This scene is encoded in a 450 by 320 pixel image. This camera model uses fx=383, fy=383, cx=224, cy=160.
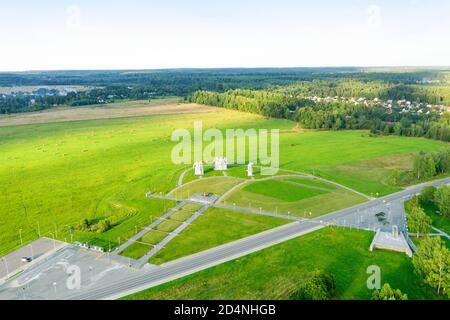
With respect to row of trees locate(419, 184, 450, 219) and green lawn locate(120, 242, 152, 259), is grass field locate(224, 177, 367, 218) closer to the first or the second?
row of trees locate(419, 184, 450, 219)

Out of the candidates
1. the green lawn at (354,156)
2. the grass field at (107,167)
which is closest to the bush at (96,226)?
the grass field at (107,167)

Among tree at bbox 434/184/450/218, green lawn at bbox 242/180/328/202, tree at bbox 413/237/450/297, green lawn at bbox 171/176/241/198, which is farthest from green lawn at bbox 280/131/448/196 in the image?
tree at bbox 413/237/450/297

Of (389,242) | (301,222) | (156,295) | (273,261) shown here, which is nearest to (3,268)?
(156,295)

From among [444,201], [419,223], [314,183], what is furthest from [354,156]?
[419,223]

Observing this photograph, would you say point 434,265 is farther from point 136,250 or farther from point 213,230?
point 136,250

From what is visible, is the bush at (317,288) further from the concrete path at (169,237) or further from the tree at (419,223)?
the tree at (419,223)

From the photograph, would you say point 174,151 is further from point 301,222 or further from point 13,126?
point 13,126
